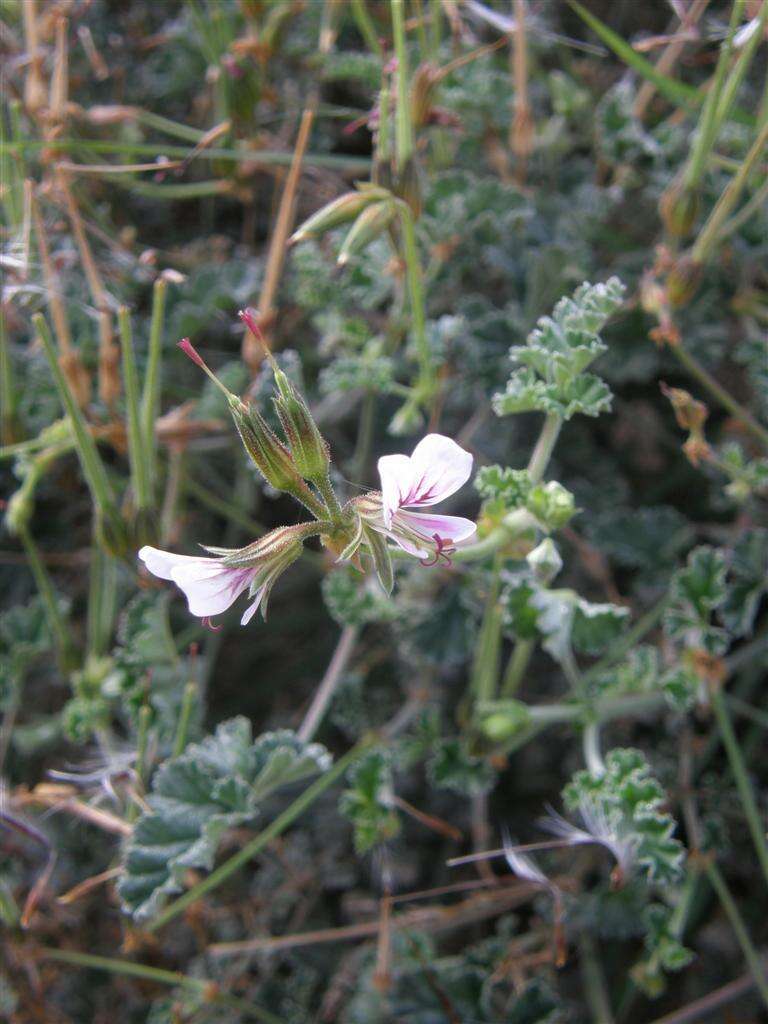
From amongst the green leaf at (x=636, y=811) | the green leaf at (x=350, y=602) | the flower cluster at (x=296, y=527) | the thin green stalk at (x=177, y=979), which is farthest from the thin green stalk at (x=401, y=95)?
the thin green stalk at (x=177, y=979)

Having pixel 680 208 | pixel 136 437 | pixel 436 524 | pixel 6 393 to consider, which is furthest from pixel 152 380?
pixel 680 208

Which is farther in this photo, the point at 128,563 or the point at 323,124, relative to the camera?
the point at 323,124

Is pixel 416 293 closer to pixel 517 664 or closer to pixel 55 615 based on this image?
pixel 517 664

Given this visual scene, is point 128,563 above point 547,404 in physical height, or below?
below

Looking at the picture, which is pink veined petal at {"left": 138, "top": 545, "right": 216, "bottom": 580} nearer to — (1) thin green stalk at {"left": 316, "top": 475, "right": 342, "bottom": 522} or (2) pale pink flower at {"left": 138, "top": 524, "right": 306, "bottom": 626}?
(2) pale pink flower at {"left": 138, "top": 524, "right": 306, "bottom": 626}

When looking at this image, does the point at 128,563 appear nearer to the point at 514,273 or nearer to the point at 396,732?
the point at 396,732

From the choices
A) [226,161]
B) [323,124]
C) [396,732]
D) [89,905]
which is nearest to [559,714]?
[396,732]

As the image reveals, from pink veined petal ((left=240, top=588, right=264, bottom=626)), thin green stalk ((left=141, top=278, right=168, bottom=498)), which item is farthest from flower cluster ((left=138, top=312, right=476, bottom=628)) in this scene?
thin green stalk ((left=141, top=278, right=168, bottom=498))

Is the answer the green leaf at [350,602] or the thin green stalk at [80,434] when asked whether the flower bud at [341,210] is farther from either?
the green leaf at [350,602]
